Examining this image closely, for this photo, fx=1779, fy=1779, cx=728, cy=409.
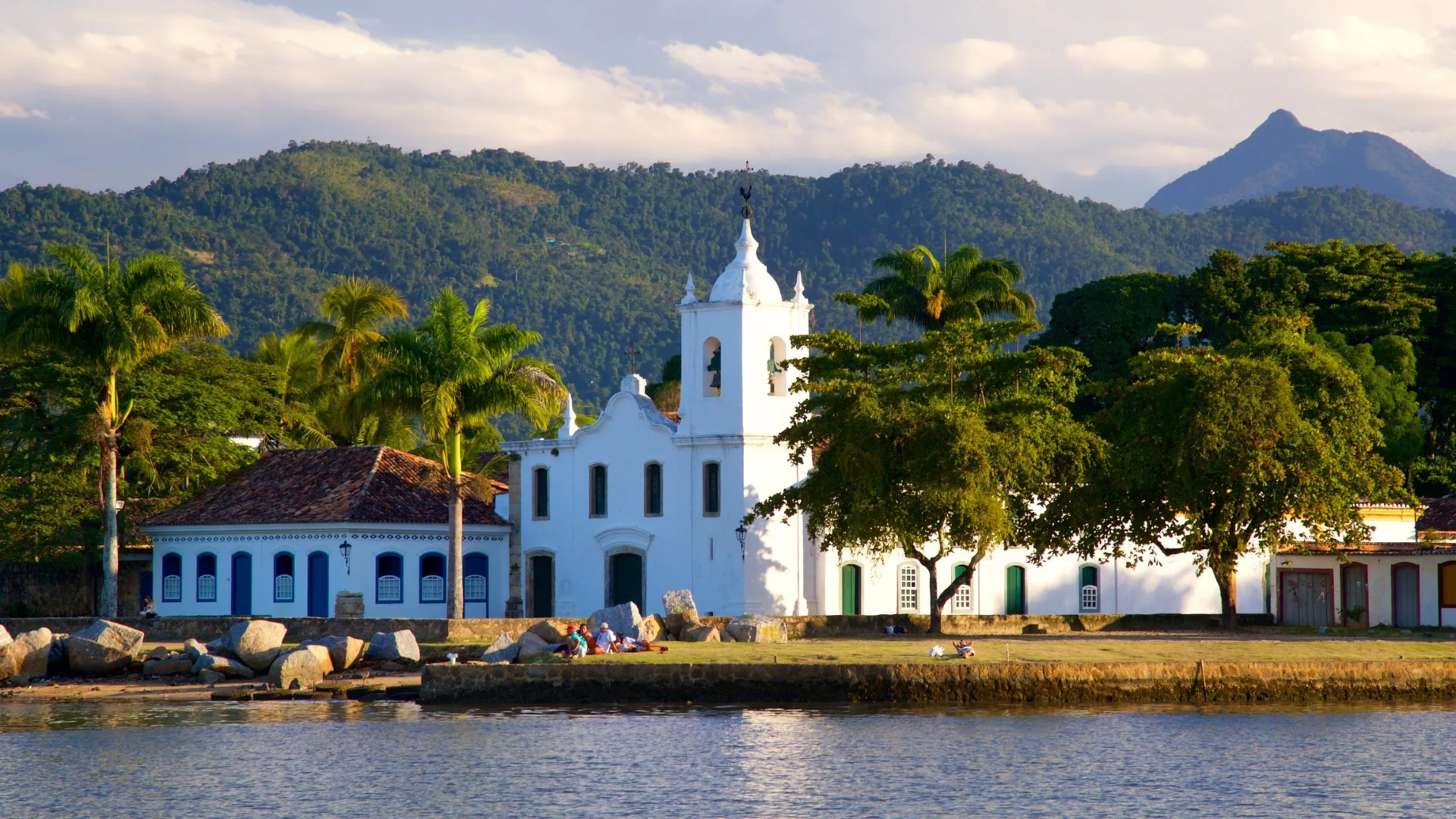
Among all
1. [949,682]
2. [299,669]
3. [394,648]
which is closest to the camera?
[949,682]

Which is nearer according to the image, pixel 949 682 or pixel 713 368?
pixel 949 682

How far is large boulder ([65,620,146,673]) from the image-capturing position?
36.5 m

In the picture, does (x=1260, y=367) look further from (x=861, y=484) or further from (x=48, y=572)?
(x=48, y=572)

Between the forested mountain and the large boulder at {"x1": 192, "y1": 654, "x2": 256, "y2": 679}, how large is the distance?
240ft

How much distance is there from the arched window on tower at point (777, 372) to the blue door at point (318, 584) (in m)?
12.3

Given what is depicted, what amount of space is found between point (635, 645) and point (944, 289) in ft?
84.4

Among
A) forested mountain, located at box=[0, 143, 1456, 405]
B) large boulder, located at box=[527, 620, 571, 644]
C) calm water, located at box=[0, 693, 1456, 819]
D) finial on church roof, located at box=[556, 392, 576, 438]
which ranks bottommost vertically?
calm water, located at box=[0, 693, 1456, 819]

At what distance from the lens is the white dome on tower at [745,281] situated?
4566cm

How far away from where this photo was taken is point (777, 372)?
45.6 metres

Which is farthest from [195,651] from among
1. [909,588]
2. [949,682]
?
[909,588]

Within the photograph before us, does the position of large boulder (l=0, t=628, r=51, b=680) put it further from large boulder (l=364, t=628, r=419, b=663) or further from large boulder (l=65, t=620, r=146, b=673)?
large boulder (l=364, t=628, r=419, b=663)

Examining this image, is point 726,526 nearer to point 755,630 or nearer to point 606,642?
point 755,630

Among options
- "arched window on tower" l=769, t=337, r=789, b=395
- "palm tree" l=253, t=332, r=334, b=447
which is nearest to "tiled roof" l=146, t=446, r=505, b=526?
"palm tree" l=253, t=332, r=334, b=447

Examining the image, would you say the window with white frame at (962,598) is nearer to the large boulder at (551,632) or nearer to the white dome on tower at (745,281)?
the white dome on tower at (745,281)
